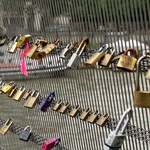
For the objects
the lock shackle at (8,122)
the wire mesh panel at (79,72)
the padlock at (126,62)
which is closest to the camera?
the padlock at (126,62)

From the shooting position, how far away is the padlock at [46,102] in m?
3.80

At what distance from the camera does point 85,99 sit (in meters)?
3.54

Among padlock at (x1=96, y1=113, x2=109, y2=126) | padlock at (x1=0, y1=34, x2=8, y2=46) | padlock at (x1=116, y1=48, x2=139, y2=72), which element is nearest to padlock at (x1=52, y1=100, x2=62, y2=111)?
padlock at (x1=96, y1=113, x2=109, y2=126)

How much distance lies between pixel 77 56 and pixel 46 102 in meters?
0.93

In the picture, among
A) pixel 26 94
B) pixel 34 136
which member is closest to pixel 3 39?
pixel 26 94

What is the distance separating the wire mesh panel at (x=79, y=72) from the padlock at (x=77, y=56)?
83 mm

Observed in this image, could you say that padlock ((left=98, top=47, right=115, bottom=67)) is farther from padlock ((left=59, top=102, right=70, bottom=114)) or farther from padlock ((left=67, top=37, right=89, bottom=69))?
padlock ((left=59, top=102, right=70, bottom=114))

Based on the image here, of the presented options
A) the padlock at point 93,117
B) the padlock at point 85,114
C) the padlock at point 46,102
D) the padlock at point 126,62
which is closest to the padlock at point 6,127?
the padlock at point 46,102

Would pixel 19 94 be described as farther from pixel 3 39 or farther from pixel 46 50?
pixel 46 50

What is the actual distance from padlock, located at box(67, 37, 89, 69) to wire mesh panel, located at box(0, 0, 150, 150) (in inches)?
3.3

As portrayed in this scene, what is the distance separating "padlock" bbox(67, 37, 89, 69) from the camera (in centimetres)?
301

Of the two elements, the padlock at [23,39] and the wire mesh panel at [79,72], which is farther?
the padlock at [23,39]

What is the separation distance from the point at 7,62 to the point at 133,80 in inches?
89.1

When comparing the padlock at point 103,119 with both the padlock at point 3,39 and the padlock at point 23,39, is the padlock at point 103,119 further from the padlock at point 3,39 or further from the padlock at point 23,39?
the padlock at point 3,39
